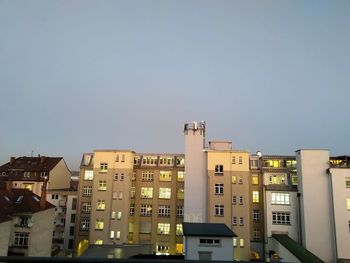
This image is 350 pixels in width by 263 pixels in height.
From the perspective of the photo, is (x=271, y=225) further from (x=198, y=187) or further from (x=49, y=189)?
(x=49, y=189)

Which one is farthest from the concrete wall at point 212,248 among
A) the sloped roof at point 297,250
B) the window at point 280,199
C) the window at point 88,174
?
the window at point 88,174

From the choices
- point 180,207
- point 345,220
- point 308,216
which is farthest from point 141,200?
point 345,220

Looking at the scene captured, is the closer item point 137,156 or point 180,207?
point 180,207

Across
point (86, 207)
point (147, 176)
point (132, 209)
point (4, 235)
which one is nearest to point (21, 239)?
point (4, 235)

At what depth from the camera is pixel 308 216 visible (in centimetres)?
4900

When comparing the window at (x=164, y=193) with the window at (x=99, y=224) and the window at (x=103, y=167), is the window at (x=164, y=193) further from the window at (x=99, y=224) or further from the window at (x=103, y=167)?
the window at (x=99, y=224)

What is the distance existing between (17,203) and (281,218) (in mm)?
39009

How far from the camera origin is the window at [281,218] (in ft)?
169

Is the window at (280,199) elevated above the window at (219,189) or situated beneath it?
situated beneath

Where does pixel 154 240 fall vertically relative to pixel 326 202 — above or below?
below

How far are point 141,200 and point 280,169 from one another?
81.5 feet

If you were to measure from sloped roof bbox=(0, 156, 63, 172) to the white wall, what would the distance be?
5096cm

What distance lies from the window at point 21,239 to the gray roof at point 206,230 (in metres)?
19.9

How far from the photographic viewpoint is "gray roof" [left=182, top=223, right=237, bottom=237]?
38188 mm
